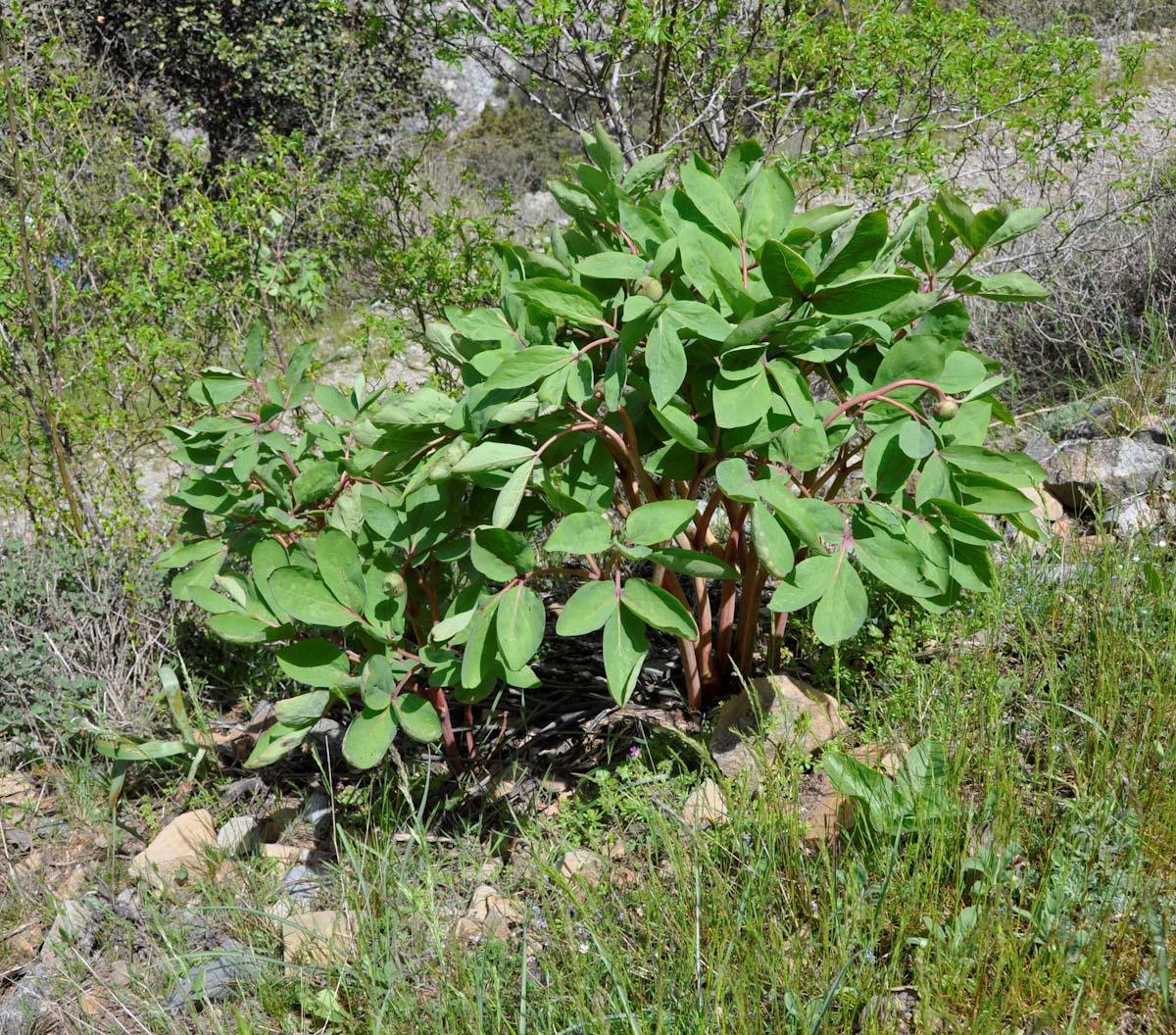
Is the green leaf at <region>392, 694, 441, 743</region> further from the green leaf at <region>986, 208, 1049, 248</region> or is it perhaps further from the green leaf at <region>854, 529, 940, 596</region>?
the green leaf at <region>986, 208, 1049, 248</region>

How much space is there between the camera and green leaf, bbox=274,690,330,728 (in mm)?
2039

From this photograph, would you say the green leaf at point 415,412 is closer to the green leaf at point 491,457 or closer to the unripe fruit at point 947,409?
the green leaf at point 491,457

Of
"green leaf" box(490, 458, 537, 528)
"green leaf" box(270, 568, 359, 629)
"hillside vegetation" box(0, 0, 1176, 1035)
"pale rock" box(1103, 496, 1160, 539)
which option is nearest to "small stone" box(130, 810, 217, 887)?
"hillside vegetation" box(0, 0, 1176, 1035)

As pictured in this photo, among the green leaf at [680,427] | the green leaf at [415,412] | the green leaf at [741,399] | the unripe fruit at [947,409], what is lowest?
the green leaf at [415,412]

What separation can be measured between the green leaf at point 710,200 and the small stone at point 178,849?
1.79m

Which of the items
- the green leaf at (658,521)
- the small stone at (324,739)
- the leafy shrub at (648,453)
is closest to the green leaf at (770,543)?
the leafy shrub at (648,453)

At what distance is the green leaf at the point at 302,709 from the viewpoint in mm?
2039

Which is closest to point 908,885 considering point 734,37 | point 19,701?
point 19,701

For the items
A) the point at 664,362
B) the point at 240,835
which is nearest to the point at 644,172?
the point at 664,362

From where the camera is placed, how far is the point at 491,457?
1.87m

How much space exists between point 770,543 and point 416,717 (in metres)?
0.79

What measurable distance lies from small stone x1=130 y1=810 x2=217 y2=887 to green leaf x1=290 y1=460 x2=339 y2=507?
2.80 ft

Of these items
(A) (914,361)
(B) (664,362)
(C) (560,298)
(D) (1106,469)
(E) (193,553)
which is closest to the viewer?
(B) (664,362)

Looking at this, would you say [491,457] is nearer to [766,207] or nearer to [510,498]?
[510,498]
